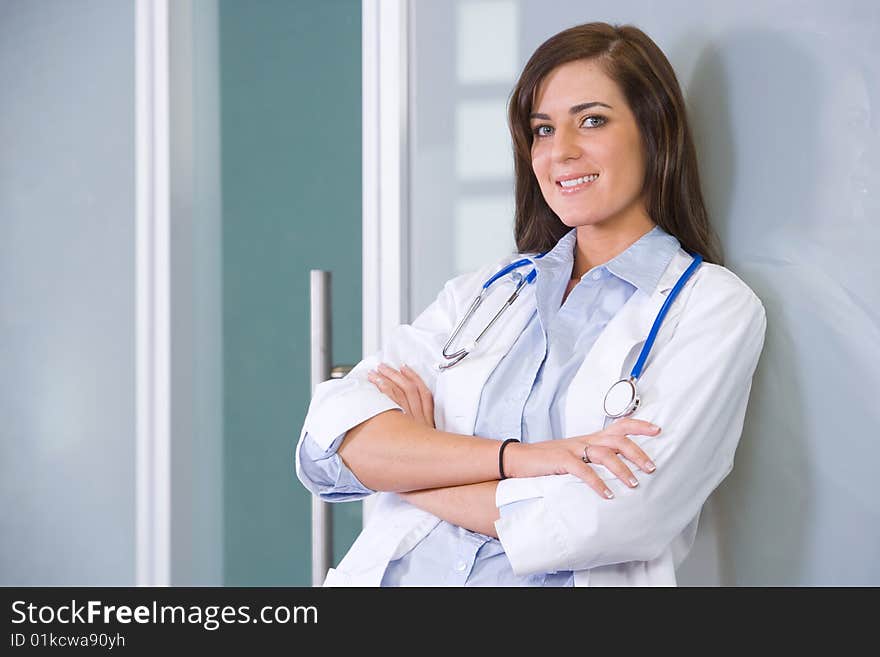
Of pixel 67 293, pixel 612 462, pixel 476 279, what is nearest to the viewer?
pixel 612 462

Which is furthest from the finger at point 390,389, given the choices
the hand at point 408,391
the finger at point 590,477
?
the finger at point 590,477

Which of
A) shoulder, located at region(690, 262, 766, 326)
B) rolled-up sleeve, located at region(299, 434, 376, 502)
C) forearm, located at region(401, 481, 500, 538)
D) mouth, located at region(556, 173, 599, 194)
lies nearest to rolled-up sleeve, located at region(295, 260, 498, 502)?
rolled-up sleeve, located at region(299, 434, 376, 502)

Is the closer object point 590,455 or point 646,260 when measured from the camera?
point 590,455

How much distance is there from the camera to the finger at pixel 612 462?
3.41ft

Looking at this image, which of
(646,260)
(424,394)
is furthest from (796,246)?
(424,394)

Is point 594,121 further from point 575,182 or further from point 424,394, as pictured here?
point 424,394

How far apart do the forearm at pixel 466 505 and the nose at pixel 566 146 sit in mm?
451

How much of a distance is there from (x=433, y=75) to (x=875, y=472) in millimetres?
1125

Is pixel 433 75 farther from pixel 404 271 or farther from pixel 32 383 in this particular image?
pixel 32 383

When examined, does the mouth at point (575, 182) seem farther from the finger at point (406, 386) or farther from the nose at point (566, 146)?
the finger at point (406, 386)

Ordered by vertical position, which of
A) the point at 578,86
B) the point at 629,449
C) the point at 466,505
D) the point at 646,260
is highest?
the point at 578,86

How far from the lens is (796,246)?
3.59 feet

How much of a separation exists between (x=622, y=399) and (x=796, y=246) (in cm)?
27
